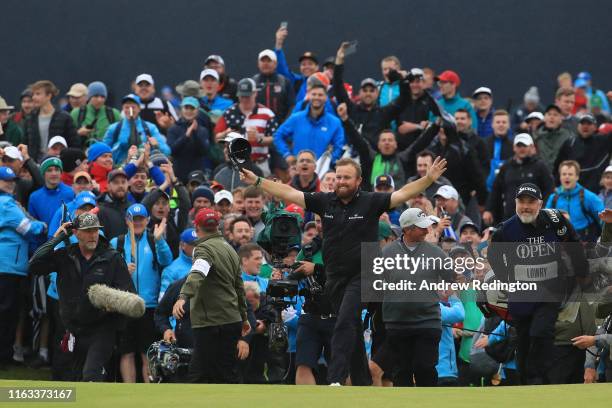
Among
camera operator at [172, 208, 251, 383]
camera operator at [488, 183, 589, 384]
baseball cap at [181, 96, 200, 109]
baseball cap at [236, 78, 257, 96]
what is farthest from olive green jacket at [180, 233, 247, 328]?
baseball cap at [181, 96, 200, 109]

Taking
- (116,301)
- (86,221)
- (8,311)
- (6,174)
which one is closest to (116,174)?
(6,174)

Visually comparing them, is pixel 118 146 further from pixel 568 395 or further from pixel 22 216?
pixel 568 395

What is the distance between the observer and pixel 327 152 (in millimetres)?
17203

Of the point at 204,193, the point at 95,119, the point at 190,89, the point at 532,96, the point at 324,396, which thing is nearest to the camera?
the point at 324,396

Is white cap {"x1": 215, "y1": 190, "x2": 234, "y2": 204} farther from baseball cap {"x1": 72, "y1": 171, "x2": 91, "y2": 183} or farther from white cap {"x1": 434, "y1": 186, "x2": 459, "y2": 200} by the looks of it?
white cap {"x1": 434, "y1": 186, "x2": 459, "y2": 200}

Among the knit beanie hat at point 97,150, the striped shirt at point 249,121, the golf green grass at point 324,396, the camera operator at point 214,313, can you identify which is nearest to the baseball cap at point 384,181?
the striped shirt at point 249,121

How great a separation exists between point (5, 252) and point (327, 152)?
4.75 metres

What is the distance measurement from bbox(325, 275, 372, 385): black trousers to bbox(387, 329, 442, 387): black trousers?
33cm

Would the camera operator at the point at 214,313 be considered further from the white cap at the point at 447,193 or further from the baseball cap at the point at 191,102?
the baseball cap at the point at 191,102

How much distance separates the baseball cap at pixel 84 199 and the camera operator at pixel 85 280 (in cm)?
132

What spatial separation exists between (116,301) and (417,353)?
290 centimetres

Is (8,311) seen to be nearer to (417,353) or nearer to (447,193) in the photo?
(417,353)

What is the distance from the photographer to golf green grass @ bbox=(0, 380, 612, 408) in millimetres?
9047

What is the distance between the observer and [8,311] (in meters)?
14.4
